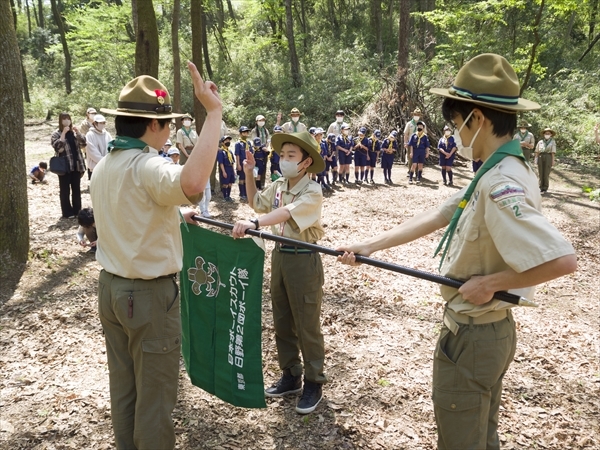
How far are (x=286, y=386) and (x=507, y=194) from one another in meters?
3.10

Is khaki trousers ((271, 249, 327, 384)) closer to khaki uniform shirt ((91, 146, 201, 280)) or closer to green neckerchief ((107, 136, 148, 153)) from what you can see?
khaki uniform shirt ((91, 146, 201, 280))

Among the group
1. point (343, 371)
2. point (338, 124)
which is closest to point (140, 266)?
point (343, 371)

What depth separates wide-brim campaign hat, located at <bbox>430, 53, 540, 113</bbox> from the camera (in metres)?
2.39

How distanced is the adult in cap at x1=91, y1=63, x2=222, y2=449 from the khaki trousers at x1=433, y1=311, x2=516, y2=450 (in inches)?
64.8

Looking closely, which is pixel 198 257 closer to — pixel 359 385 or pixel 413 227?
pixel 413 227

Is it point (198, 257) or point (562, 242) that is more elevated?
point (562, 242)

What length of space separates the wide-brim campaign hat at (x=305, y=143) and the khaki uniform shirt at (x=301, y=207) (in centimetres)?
14

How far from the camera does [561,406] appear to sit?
4605 mm

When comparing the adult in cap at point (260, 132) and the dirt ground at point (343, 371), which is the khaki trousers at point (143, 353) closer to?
the dirt ground at point (343, 371)

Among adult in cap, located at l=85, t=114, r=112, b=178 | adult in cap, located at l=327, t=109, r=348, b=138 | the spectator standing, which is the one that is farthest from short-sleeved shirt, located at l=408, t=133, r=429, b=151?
the spectator standing

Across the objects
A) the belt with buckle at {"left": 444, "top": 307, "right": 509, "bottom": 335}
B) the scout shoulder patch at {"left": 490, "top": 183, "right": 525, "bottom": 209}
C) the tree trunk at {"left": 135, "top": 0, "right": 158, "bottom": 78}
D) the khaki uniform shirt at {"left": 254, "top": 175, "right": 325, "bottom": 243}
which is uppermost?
the tree trunk at {"left": 135, "top": 0, "right": 158, "bottom": 78}

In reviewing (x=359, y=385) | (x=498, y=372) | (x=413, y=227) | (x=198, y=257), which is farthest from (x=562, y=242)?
(x=359, y=385)

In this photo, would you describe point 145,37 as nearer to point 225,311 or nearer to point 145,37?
point 145,37

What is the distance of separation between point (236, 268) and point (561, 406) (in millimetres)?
3412
